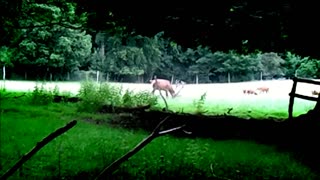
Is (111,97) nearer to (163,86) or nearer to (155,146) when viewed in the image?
(163,86)

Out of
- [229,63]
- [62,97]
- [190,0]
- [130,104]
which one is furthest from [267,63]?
[190,0]

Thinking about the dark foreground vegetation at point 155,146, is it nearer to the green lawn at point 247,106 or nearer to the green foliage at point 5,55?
the green lawn at point 247,106

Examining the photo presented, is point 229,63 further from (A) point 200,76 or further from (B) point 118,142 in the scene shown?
(B) point 118,142

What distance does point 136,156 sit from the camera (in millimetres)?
8109

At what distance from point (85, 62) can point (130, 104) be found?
12848 mm

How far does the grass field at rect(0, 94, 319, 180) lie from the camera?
6.96m

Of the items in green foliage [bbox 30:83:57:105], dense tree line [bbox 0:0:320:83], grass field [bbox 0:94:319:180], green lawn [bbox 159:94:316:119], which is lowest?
grass field [bbox 0:94:319:180]

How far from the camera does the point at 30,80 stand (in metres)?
27.8

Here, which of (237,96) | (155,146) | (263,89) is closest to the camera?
(155,146)

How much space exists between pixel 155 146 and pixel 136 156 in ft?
3.68

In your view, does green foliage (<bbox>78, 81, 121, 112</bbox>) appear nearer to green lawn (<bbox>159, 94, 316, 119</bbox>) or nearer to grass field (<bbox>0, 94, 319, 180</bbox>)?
green lawn (<bbox>159, 94, 316, 119</bbox>)

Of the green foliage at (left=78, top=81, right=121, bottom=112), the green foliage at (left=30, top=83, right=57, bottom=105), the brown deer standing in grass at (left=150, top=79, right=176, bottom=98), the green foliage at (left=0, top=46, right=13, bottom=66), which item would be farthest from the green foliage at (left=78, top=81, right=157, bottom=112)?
the green foliage at (left=0, top=46, right=13, bottom=66)

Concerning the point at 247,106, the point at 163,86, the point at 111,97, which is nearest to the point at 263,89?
the point at 247,106

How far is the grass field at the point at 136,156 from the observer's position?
22.9ft
